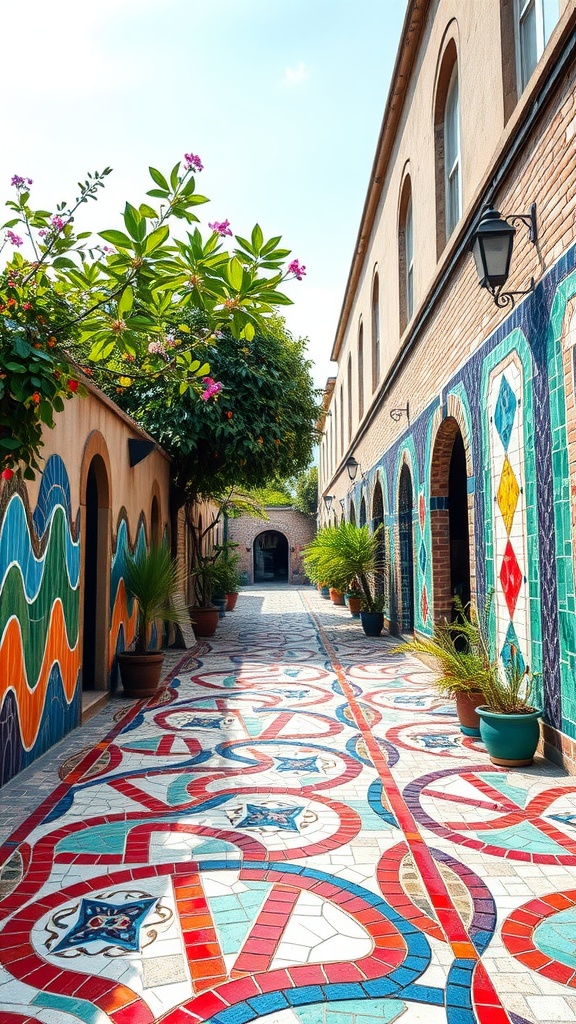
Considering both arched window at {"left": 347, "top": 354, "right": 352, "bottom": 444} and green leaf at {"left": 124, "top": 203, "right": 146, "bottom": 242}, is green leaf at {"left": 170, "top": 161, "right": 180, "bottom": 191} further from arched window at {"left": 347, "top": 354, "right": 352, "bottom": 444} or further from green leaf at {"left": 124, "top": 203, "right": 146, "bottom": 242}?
arched window at {"left": 347, "top": 354, "right": 352, "bottom": 444}

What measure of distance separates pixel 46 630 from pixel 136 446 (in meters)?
3.29

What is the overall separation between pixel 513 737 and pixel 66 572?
11.4 ft

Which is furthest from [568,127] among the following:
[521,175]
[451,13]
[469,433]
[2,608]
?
[2,608]

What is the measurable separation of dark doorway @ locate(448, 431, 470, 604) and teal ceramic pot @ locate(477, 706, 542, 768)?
4.47 m

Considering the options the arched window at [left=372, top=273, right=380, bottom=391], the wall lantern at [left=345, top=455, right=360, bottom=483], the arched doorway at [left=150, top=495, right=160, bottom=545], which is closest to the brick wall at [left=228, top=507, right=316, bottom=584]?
the wall lantern at [left=345, top=455, right=360, bottom=483]

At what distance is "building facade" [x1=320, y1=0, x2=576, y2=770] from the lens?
4.20m

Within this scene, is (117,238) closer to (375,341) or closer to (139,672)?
(139,672)

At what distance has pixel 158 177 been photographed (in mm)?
3338

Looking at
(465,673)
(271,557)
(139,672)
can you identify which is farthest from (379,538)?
(271,557)

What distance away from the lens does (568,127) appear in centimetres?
404

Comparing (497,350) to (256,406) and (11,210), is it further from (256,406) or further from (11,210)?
(256,406)

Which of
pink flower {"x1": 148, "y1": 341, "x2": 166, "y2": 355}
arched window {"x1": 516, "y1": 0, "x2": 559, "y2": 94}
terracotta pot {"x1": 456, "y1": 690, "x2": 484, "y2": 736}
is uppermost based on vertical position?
arched window {"x1": 516, "y1": 0, "x2": 559, "y2": 94}

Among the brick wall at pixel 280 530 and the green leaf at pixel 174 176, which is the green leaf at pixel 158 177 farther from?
the brick wall at pixel 280 530

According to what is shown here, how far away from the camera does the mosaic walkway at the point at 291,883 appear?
2.16 metres
